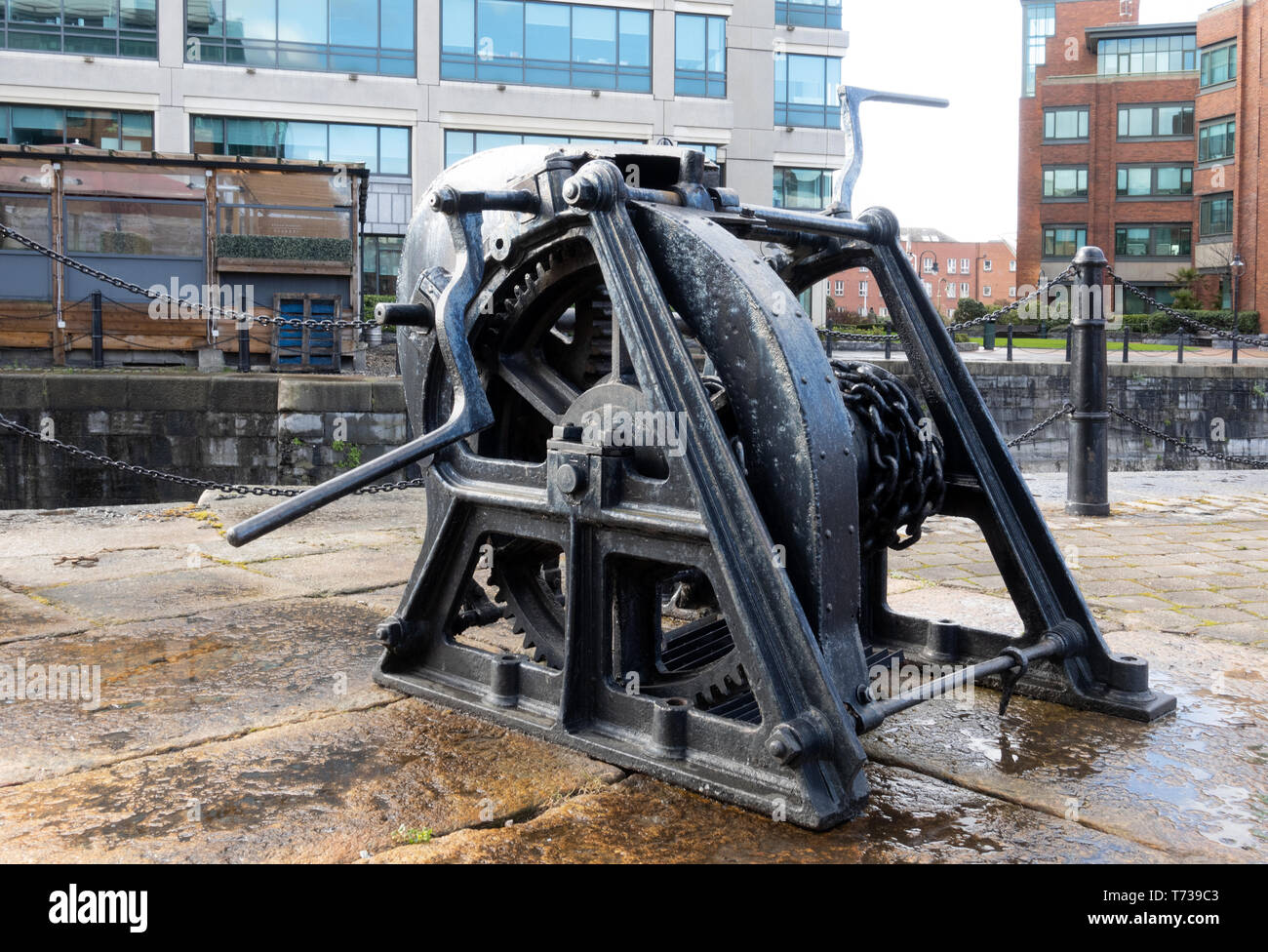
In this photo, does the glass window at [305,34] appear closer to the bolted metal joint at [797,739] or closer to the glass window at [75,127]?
the glass window at [75,127]

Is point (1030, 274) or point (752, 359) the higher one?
point (1030, 274)

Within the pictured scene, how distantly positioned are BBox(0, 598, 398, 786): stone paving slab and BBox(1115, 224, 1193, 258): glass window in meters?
54.4

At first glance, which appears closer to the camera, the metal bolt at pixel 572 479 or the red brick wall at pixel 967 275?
the metal bolt at pixel 572 479

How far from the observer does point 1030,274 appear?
2085 inches

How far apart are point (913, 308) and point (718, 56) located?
29.6 meters

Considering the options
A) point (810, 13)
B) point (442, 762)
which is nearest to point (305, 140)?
point (810, 13)

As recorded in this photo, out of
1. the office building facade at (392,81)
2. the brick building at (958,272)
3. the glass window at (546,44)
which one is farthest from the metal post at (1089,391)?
the brick building at (958,272)

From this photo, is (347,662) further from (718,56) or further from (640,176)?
(718,56)

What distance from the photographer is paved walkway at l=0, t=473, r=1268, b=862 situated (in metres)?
2.37

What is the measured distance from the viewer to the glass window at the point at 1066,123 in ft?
176

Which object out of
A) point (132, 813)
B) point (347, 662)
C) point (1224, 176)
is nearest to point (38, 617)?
point (347, 662)

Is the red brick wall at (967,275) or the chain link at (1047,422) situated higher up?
the red brick wall at (967,275)

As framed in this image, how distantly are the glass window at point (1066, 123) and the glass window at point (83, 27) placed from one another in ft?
137

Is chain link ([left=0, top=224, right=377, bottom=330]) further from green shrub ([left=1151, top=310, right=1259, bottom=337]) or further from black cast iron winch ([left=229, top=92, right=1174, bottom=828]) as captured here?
green shrub ([left=1151, top=310, right=1259, bottom=337])
